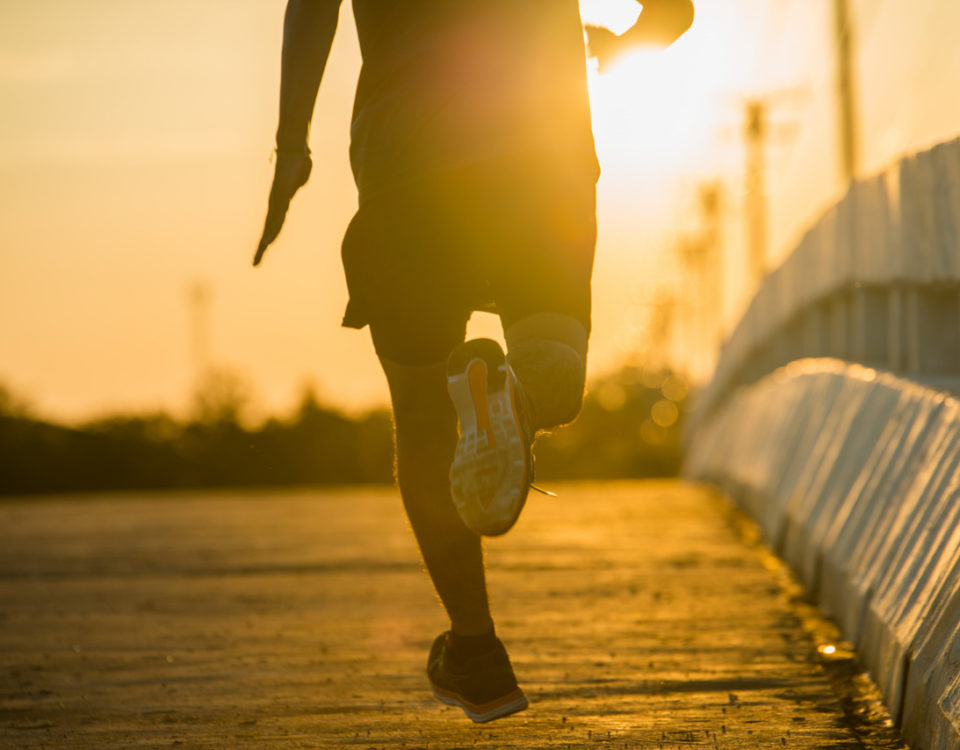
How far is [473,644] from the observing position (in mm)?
3191

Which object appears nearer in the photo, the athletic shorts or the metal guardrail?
the athletic shorts

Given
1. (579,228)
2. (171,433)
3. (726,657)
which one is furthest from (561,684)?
(171,433)

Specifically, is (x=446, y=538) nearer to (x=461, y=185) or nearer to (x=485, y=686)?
(x=485, y=686)

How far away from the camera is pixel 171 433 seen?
26.2 m

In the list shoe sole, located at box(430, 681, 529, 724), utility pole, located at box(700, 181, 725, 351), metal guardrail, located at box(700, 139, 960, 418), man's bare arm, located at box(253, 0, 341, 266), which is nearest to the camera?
man's bare arm, located at box(253, 0, 341, 266)

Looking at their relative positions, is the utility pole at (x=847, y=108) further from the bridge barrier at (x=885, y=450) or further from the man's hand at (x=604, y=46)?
the man's hand at (x=604, y=46)

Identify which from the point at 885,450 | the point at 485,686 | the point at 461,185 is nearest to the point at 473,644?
the point at 485,686

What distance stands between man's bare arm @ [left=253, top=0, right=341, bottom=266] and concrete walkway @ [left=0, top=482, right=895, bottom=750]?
1.12 meters

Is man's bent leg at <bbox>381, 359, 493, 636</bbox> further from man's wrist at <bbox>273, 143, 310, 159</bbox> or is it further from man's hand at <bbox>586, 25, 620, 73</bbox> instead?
man's hand at <bbox>586, 25, 620, 73</bbox>

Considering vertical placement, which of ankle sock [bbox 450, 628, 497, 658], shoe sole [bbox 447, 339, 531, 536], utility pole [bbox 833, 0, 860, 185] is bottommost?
utility pole [bbox 833, 0, 860, 185]

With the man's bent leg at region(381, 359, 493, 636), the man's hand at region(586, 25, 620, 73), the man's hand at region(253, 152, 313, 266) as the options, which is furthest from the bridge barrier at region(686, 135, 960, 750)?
the man's hand at region(253, 152, 313, 266)

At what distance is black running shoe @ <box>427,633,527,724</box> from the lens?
10.4 feet

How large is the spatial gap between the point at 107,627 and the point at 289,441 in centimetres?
2253

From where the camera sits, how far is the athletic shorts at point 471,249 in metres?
2.94
